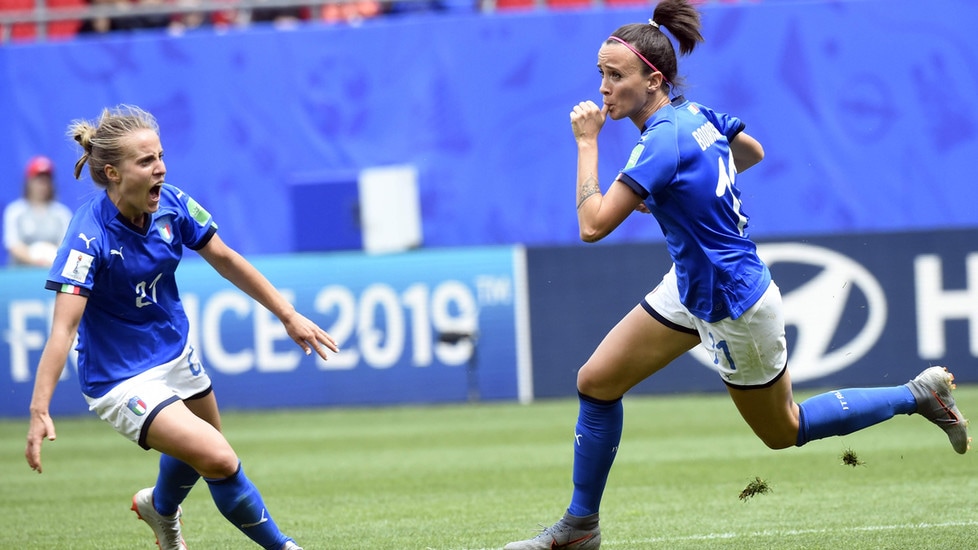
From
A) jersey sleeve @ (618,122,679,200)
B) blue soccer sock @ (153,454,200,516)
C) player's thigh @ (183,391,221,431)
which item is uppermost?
jersey sleeve @ (618,122,679,200)

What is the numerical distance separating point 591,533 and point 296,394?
24.5 feet

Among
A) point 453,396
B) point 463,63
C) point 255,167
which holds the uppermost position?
point 463,63

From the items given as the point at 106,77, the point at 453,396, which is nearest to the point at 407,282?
the point at 453,396

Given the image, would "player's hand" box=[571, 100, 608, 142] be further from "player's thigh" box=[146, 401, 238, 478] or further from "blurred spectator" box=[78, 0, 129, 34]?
"blurred spectator" box=[78, 0, 129, 34]

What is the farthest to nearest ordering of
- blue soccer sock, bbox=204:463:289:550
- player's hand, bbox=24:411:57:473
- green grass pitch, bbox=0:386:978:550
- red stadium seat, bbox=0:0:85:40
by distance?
red stadium seat, bbox=0:0:85:40, green grass pitch, bbox=0:386:978:550, blue soccer sock, bbox=204:463:289:550, player's hand, bbox=24:411:57:473

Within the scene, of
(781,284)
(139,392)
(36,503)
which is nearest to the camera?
(139,392)

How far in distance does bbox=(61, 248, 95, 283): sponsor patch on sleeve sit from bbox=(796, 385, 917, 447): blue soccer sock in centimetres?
281

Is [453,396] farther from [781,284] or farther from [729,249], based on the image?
[729,249]

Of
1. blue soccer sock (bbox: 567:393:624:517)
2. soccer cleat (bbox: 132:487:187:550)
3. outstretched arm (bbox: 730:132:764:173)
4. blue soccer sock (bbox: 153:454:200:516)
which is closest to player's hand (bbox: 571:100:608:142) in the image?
outstretched arm (bbox: 730:132:764:173)

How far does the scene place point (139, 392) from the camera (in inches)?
203

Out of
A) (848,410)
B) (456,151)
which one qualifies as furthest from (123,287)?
(456,151)

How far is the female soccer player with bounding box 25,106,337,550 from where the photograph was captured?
5023 millimetres

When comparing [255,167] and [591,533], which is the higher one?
[255,167]

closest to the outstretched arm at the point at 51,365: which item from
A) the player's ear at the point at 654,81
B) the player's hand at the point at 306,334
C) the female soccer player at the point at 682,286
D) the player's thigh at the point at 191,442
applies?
the player's thigh at the point at 191,442
